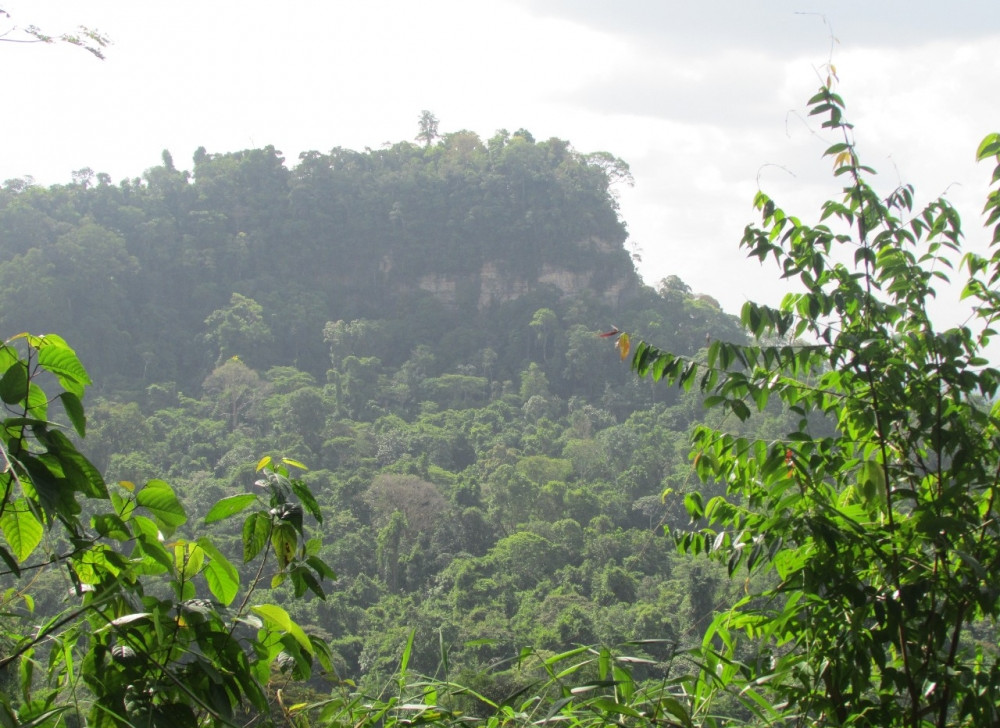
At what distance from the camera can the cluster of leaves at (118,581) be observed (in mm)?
846

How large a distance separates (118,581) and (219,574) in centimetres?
13

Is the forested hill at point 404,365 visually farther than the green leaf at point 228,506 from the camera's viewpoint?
Yes

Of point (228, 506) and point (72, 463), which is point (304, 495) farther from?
point (72, 463)

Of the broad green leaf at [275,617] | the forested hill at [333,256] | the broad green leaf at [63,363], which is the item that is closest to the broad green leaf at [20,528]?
the broad green leaf at [63,363]

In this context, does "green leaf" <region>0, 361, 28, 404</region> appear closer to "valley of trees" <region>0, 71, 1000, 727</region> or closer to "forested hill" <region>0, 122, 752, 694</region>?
"valley of trees" <region>0, 71, 1000, 727</region>

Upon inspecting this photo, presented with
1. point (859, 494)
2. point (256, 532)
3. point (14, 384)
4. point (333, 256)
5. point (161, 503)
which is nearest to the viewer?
point (14, 384)

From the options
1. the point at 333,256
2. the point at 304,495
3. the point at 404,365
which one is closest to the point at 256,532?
the point at 304,495

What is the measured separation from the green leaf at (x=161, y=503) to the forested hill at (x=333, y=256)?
3102cm

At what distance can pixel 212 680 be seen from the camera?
902 millimetres

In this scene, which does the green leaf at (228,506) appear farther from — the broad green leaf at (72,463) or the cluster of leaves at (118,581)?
the broad green leaf at (72,463)

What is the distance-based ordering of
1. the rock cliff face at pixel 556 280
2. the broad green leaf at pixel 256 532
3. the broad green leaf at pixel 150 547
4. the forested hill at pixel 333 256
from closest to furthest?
the broad green leaf at pixel 150 547
the broad green leaf at pixel 256 532
the forested hill at pixel 333 256
the rock cliff face at pixel 556 280

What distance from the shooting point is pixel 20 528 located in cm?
89

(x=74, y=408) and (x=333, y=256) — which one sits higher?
(x=333, y=256)

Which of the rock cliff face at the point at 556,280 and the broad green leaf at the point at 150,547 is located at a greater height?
the rock cliff face at the point at 556,280
